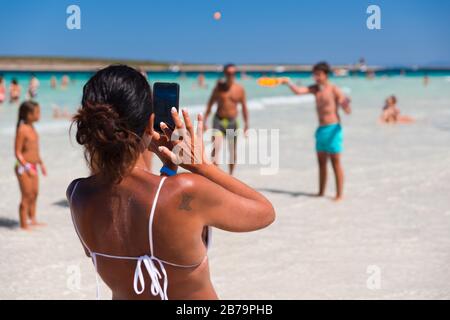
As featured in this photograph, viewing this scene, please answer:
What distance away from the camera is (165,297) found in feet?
5.78

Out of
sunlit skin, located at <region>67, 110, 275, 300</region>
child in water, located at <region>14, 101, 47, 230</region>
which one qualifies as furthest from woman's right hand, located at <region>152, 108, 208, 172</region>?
child in water, located at <region>14, 101, 47, 230</region>

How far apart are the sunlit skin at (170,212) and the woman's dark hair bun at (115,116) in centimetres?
5

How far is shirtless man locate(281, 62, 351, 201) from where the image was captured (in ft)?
23.5

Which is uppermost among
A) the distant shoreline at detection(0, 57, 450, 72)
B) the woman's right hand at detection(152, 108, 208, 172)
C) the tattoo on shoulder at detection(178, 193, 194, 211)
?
the distant shoreline at detection(0, 57, 450, 72)

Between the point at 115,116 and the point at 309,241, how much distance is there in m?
4.18

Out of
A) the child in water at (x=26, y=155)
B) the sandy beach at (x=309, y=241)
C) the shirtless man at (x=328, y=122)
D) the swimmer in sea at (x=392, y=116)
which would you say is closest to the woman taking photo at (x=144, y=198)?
the sandy beach at (x=309, y=241)

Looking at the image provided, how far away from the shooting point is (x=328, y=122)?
23.9 ft

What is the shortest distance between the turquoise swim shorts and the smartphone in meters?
5.67

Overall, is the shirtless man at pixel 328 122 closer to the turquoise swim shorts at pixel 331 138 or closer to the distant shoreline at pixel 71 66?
the turquoise swim shorts at pixel 331 138

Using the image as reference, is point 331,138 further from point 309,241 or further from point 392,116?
point 392,116

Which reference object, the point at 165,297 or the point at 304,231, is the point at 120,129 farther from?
the point at 304,231

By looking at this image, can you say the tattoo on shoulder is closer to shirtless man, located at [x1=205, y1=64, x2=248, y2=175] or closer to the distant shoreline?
shirtless man, located at [x1=205, y1=64, x2=248, y2=175]

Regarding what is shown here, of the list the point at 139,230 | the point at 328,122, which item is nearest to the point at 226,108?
the point at 328,122
